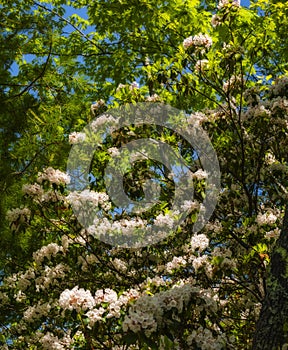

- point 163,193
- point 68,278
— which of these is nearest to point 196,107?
point 163,193

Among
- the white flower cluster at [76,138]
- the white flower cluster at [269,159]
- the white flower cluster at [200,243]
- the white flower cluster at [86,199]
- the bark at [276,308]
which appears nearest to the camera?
the bark at [276,308]

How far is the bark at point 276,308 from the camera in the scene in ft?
8.89

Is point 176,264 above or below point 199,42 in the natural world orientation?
below

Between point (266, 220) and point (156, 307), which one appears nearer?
point (156, 307)

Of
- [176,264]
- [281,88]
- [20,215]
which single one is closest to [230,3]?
[281,88]

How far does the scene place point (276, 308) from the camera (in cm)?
279

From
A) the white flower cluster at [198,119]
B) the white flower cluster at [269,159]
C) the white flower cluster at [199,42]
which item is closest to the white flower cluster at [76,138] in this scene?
the white flower cluster at [198,119]

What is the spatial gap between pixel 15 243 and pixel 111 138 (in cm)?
211

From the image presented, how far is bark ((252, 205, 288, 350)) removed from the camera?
2709mm

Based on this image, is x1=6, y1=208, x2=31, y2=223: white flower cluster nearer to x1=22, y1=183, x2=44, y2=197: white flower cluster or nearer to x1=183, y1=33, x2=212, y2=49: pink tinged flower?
x1=22, y1=183, x2=44, y2=197: white flower cluster

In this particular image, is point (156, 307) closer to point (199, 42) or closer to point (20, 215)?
point (20, 215)

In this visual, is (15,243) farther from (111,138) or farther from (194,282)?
(194,282)

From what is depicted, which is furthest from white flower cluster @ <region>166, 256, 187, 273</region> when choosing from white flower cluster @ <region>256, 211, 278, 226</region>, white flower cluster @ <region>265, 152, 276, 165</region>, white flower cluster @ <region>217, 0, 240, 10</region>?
white flower cluster @ <region>217, 0, 240, 10</region>

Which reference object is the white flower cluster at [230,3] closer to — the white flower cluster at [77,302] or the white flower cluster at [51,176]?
the white flower cluster at [51,176]
